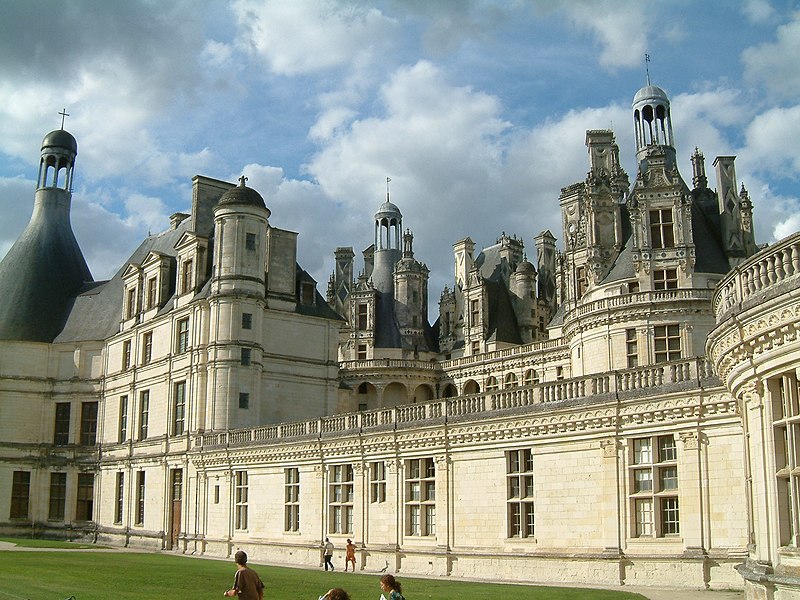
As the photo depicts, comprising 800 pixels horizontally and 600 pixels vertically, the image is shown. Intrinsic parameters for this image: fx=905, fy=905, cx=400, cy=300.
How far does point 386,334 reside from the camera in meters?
61.5

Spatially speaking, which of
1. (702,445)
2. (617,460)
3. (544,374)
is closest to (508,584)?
(617,460)

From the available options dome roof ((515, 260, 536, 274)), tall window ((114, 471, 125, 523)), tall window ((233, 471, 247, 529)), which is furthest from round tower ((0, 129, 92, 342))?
dome roof ((515, 260, 536, 274))

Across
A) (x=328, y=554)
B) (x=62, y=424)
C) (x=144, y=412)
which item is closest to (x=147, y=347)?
(x=144, y=412)

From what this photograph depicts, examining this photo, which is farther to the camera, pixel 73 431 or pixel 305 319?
pixel 73 431

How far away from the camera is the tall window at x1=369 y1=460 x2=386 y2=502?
→ 2702 centimetres

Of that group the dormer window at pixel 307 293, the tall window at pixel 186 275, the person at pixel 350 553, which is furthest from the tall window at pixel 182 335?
the person at pixel 350 553

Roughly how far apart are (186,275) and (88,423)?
39.4 feet

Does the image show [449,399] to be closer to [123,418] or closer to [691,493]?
[691,493]

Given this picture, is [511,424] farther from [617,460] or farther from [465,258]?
[465,258]

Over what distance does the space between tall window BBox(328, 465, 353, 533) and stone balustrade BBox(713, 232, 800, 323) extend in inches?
709

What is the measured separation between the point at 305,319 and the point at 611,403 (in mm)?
23972

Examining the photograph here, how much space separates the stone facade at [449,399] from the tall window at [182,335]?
0.48ft

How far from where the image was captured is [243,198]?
130ft

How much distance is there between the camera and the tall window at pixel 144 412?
143 ft
